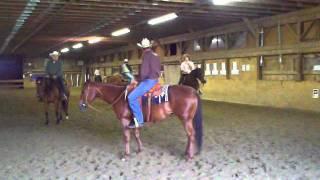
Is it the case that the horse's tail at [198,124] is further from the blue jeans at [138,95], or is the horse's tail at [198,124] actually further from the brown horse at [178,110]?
the blue jeans at [138,95]

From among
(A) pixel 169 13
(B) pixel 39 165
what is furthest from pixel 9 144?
(A) pixel 169 13

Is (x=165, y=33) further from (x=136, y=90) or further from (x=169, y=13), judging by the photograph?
(x=136, y=90)

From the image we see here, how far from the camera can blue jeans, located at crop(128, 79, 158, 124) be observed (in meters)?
5.85

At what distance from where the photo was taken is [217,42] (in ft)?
55.1

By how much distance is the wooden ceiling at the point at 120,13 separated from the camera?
11047 millimetres

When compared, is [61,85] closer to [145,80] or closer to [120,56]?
[145,80]

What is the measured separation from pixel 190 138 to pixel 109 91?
1.44m

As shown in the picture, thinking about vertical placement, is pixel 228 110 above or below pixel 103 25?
below

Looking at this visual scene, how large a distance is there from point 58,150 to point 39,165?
1.08m

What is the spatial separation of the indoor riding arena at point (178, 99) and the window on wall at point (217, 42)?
0.15 ft

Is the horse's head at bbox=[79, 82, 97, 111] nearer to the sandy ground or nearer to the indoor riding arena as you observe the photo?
the indoor riding arena

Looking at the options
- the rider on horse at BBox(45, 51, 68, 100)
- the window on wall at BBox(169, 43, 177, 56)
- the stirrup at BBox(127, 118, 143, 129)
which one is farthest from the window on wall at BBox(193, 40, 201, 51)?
the stirrup at BBox(127, 118, 143, 129)

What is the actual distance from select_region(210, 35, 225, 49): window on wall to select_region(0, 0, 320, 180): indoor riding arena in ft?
0.15

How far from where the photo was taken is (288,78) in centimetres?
1325
